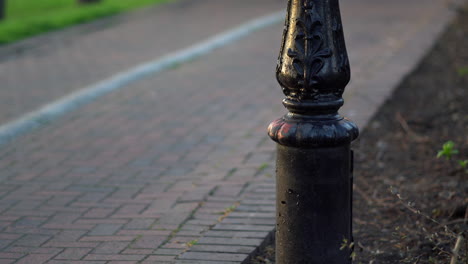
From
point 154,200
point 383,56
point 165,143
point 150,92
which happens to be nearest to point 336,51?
point 154,200

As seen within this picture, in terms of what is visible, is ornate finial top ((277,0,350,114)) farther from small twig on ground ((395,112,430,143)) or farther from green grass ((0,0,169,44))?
green grass ((0,0,169,44))

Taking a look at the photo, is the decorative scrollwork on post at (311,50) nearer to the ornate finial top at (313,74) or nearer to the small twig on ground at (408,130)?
the ornate finial top at (313,74)

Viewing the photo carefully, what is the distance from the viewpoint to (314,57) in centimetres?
285

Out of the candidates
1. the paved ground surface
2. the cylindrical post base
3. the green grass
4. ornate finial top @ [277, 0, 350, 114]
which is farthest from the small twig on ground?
the green grass

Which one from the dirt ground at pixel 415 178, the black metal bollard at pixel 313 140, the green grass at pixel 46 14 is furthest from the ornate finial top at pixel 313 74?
the green grass at pixel 46 14

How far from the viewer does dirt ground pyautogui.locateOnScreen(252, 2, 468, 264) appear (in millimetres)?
3625

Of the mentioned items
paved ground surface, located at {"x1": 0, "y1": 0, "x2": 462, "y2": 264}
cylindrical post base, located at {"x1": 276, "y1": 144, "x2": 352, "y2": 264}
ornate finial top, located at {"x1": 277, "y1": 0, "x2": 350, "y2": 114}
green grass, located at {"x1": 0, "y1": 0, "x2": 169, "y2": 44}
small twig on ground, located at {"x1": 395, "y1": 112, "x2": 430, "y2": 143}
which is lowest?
small twig on ground, located at {"x1": 395, "y1": 112, "x2": 430, "y2": 143}

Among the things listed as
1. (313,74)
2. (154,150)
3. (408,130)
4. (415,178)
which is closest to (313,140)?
(313,74)

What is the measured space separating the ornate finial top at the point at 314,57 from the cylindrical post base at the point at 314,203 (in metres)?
0.20

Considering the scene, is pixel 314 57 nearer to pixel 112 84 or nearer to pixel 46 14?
pixel 112 84

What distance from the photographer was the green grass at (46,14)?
38.7 feet

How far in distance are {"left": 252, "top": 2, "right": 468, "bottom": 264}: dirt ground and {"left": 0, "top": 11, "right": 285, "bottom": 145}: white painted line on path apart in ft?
9.43

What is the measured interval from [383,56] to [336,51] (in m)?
6.35

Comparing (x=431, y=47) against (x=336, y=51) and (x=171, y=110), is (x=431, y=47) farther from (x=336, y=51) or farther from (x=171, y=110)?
(x=336, y=51)
